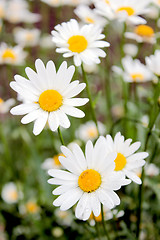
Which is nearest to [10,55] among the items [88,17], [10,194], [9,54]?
[9,54]

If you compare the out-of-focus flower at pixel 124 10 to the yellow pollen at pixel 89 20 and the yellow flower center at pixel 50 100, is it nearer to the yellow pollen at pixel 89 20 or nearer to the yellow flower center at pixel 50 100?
the yellow pollen at pixel 89 20

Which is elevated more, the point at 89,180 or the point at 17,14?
the point at 17,14

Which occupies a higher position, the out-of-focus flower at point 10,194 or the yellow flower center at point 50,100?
the yellow flower center at point 50,100

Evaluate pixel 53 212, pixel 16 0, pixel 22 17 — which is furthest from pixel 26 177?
pixel 16 0

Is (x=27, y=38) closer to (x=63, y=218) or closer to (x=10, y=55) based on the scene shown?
(x=10, y=55)

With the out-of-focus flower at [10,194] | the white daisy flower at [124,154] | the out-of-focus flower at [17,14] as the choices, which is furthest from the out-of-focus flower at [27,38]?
the white daisy flower at [124,154]

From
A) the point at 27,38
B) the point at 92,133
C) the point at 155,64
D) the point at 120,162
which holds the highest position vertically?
the point at 27,38
